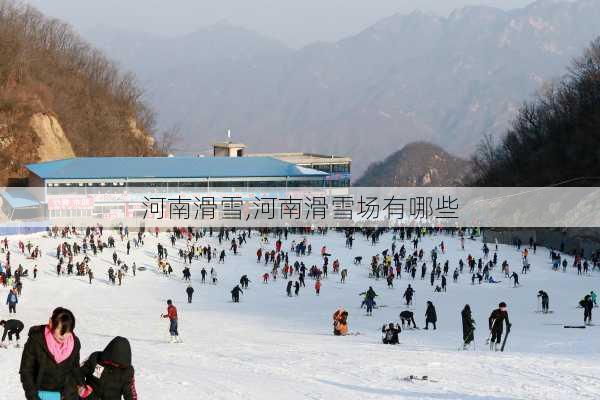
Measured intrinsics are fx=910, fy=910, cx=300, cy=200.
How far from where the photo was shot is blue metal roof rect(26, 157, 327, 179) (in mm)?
59219

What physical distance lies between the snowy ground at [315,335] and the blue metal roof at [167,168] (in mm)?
11135

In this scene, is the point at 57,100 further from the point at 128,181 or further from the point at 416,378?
the point at 416,378

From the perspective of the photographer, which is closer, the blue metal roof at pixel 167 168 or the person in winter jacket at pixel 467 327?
the person in winter jacket at pixel 467 327

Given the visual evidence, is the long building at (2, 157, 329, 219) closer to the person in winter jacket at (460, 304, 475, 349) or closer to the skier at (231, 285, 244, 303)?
the skier at (231, 285, 244, 303)

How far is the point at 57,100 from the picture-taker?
89.4 metres

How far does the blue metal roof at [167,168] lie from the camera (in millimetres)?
59219

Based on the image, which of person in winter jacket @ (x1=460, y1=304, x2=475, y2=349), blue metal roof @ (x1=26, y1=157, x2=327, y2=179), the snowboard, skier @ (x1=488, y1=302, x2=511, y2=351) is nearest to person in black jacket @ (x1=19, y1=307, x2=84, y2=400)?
the snowboard

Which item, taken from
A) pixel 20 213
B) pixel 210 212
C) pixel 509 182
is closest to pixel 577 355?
pixel 210 212

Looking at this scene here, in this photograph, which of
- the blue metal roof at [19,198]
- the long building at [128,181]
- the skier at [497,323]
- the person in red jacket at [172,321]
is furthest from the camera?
the long building at [128,181]

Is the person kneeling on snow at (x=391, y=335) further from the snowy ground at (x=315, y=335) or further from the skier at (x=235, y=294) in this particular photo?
the skier at (x=235, y=294)

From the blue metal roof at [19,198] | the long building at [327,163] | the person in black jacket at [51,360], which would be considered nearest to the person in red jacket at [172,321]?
the person in black jacket at [51,360]

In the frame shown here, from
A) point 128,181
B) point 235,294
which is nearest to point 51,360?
point 235,294

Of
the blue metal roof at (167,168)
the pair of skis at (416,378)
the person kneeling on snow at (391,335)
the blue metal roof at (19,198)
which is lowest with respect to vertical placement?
the pair of skis at (416,378)

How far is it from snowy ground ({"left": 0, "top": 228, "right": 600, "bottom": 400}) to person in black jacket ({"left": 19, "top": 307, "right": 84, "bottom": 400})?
20.5 ft
